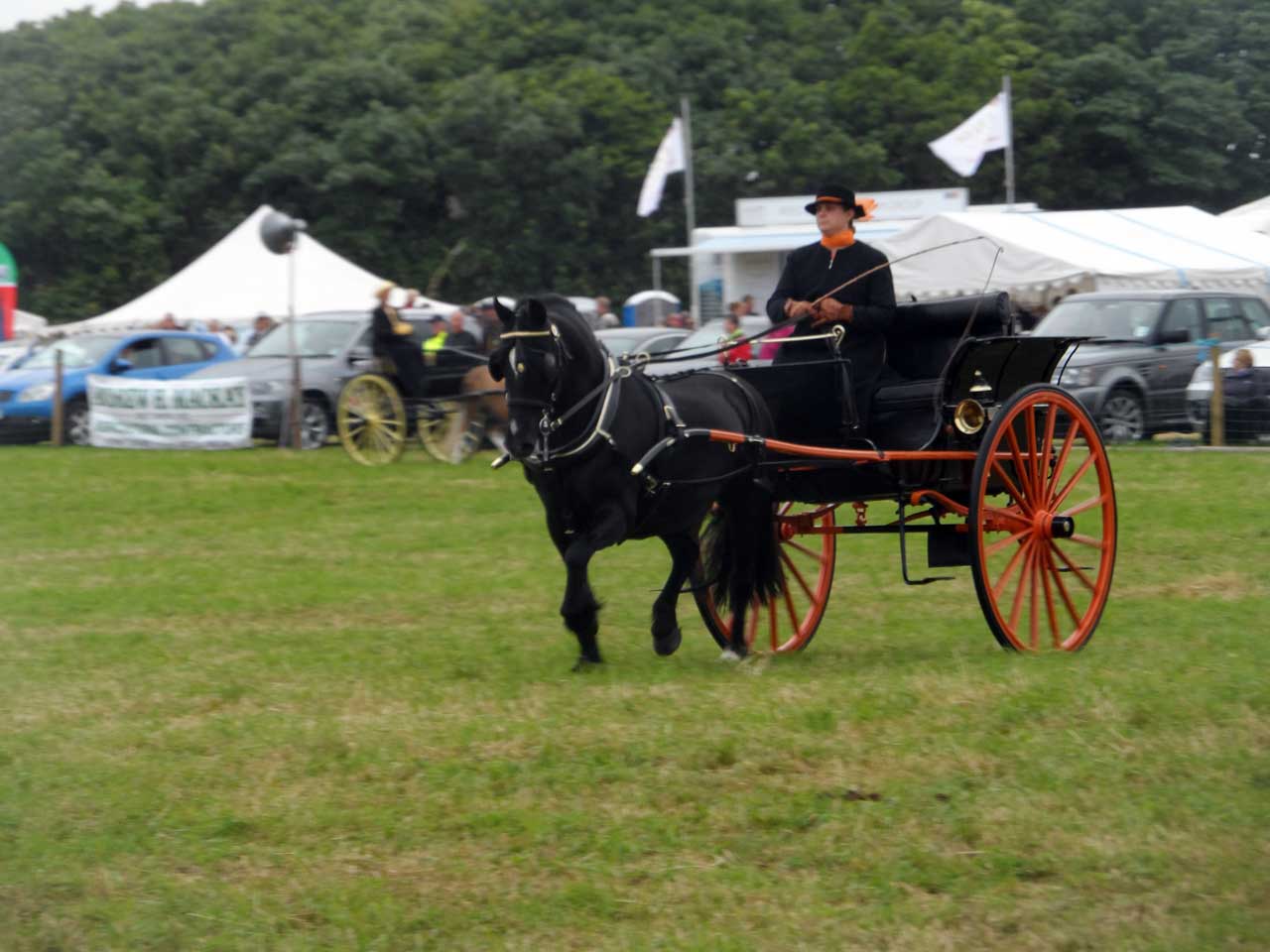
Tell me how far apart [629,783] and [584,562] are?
1705 mm

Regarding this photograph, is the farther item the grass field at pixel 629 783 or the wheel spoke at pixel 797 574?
the wheel spoke at pixel 797 574

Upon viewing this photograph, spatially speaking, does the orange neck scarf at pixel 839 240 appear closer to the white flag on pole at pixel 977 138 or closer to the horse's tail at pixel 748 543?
the horse's tail at pixel 748 543

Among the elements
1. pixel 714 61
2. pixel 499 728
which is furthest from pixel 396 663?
pixel 714 61

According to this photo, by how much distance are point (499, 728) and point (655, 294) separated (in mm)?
30012

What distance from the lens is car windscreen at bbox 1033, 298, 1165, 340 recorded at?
770 inches

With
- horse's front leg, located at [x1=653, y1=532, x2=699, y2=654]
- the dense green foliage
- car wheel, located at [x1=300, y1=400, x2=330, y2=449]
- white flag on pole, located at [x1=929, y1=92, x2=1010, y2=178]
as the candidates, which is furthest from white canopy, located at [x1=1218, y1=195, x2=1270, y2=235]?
horse's front leg, located at [x1=653, y1=532, x2=699, y2=654]

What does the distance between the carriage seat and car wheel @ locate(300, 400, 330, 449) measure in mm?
13705

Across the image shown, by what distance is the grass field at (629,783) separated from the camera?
466cm

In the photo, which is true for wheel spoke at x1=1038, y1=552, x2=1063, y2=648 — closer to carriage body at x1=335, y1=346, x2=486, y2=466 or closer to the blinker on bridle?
the blinker on bridle

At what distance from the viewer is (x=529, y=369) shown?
7.18 metres

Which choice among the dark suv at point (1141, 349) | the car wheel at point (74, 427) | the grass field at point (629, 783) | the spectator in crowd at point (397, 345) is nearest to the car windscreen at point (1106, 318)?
the dark suv at point (1141, 349)

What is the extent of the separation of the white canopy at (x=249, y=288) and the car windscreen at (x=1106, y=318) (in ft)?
44.6

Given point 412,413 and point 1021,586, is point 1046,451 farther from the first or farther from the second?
point 412,413

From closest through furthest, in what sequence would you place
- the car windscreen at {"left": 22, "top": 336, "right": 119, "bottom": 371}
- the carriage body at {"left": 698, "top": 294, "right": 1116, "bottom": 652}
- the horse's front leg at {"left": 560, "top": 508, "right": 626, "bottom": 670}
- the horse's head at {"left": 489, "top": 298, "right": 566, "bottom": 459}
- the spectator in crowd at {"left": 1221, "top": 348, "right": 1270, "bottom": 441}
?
1. the horse's head at {"left": 489, "top": 298, "right": 566, "bottom": 459}
2. the horse's front leg at {"left": 560, "top": 508, "right": 626, "bottom": 670}
3. the carriage body at {"left": 698, "top": 294, "right": 1116, "bottom": 652}
4. the spectator in crowd at {"left": 1221, "top": 348, "right": 1270, "bottom": 441}
5. the car windscreen at {"left": 22, "top": 336, "right": 119, "bottom": 371}
